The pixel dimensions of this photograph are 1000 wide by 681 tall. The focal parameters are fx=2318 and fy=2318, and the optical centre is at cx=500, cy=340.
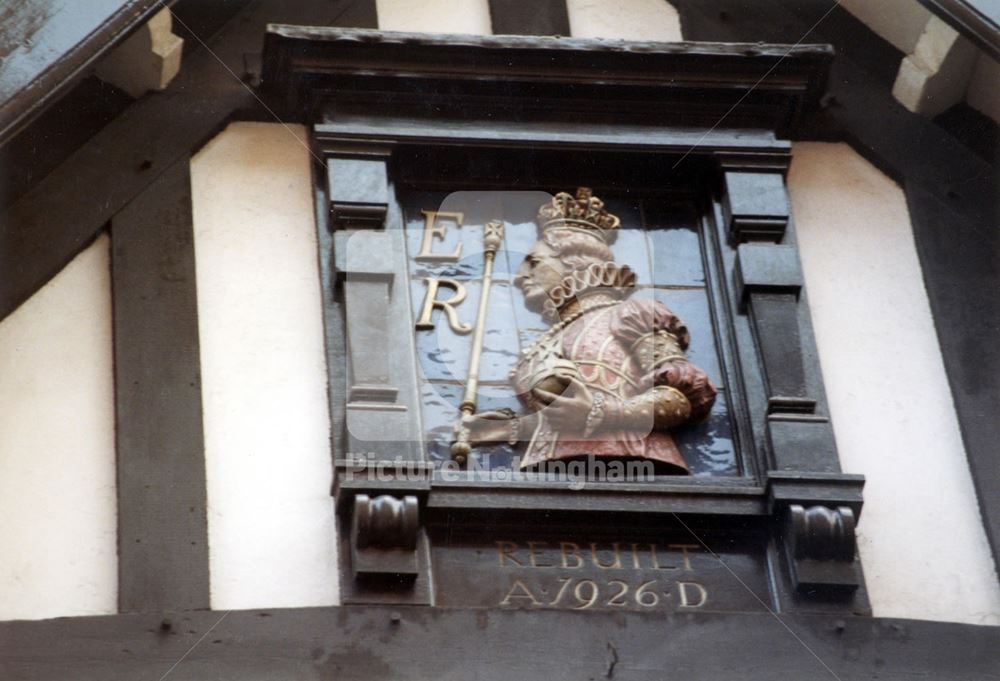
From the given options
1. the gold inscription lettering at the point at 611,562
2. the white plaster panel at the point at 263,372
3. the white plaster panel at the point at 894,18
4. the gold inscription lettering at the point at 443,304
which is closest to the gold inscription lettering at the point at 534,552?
the gold inscription lettering at the point at 611,562

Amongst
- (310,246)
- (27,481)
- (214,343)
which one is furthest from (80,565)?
(310,246)

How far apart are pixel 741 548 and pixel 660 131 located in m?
1.45

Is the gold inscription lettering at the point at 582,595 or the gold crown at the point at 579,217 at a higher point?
the gold crown at the point at 579,217

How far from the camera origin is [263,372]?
623cm

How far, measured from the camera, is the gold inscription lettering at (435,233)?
6637mm

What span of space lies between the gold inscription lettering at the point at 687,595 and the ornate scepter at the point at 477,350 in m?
0.67

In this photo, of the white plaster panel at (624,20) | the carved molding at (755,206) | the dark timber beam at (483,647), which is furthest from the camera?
the white plaster panel at (624,20)

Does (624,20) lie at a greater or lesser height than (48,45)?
greater

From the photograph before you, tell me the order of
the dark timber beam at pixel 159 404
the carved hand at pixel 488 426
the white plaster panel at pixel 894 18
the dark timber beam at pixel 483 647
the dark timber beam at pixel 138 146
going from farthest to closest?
1. the white plaster panel at pixel 894 18
2. the dark timber beam at pixel 138 146
3. the carved hand at pixel 488 426
4. the dark timber beam at pixel 159 404
5. the dark timber beam at pixel 483 647

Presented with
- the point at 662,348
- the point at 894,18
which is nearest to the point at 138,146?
the point at 662,348

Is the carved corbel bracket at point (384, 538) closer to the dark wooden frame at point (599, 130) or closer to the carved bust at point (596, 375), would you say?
the dark wooden frame at point (599, 130)

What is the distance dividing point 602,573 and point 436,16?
207cm

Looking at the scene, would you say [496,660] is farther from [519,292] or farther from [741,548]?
[519,292]

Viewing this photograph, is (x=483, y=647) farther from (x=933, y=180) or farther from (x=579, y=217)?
(x=933, y=180)
